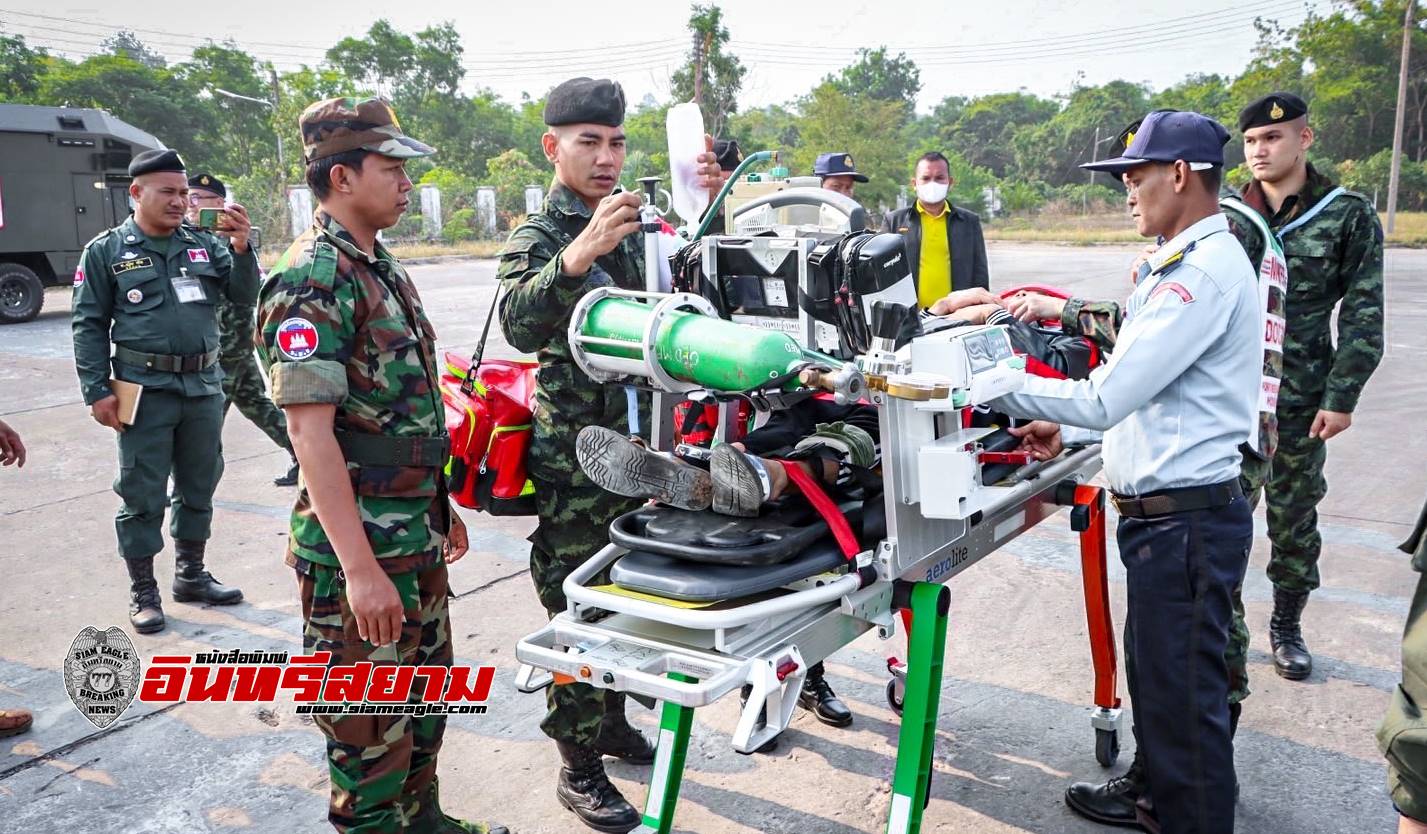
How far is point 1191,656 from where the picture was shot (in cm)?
252

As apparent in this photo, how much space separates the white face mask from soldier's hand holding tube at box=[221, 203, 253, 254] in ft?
12.5

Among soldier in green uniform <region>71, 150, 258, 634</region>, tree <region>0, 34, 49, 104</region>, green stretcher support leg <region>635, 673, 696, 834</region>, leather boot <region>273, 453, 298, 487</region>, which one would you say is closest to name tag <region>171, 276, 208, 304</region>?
soldier in green uniform <region>71, 150, 258, 634</region>

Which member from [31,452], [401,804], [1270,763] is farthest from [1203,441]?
[31,452]

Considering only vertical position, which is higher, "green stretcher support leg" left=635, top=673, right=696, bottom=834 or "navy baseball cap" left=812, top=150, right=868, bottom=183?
"navy baseball cap" left=812, top=150, right=868, bottom=183

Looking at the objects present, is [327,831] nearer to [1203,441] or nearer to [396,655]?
[396,655]

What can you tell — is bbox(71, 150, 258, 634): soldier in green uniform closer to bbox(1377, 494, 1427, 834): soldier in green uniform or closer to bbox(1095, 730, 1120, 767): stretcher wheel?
bbox(1095, 730, 1120, 767): stretcher wheel

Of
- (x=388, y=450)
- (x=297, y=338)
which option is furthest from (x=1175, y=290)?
(x=297, y=338)

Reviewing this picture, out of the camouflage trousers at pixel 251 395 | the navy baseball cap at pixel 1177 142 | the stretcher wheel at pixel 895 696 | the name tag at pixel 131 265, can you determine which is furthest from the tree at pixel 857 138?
the navy baseball cap at pixel 1177 142

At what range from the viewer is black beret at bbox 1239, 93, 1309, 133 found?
3.82m

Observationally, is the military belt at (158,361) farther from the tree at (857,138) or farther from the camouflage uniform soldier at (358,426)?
the tree at (857,138)

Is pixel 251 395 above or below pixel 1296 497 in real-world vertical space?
above

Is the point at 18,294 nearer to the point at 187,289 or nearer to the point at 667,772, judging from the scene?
the point at 187,289

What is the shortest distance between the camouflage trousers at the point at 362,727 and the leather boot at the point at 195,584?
250 centimetres

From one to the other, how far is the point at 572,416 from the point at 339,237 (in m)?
0.85
